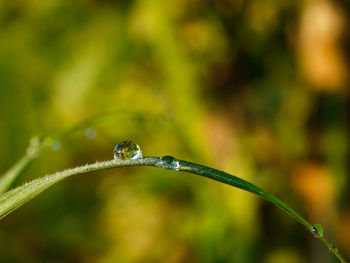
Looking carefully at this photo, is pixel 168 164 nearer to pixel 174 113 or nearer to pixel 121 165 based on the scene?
pixel 121 165

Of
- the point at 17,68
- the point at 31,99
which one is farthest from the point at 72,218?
the point at 17,68

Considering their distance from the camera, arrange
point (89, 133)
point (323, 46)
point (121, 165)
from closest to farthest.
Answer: point (121, 165) < point (89, 133) < point (323, 46)

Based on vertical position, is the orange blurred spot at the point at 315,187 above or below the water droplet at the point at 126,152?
above

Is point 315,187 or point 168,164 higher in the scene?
point 315,187

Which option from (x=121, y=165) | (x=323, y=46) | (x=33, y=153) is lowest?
(x=121, y=165)

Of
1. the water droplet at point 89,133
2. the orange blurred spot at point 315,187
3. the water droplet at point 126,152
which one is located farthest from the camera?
the orange blurred spot at point 315,187

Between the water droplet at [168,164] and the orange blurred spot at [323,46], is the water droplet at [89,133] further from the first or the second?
the orange blurred spot at [323,46]

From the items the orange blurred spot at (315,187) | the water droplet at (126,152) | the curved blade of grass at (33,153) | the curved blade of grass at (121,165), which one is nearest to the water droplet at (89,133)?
the curved blade of grass at (33,153)

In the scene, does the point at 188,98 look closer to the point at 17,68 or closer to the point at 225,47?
the point at 225,47

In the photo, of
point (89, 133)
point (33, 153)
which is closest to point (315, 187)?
point (89, 133)
